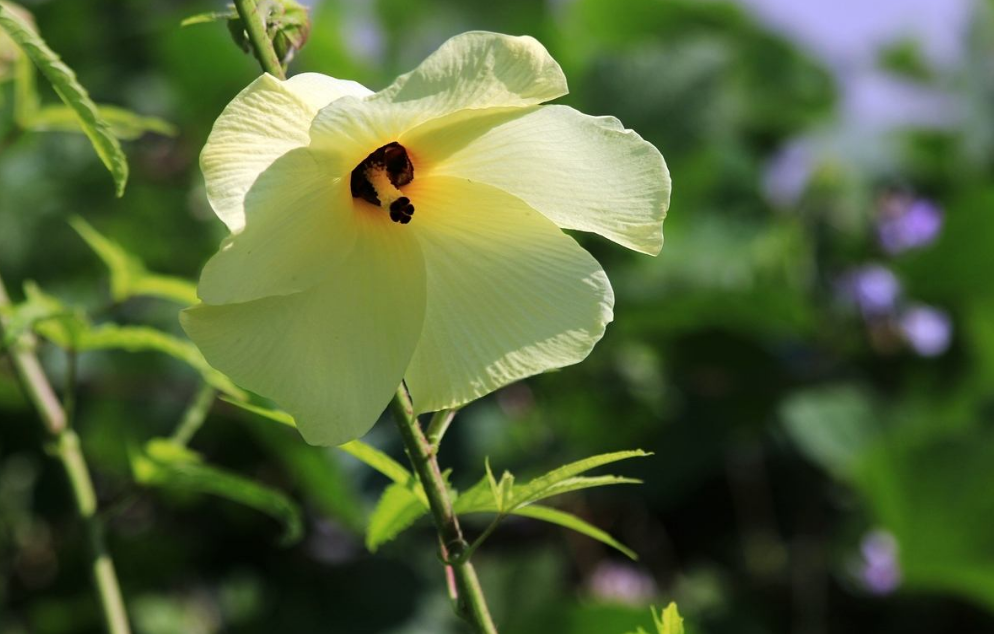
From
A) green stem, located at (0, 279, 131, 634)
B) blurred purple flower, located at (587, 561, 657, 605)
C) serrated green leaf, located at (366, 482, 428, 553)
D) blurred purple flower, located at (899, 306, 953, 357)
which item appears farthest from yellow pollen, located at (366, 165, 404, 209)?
blurred purple flower, located at (899, 306, 953, 357)

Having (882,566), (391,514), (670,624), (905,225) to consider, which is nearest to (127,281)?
(391,514)

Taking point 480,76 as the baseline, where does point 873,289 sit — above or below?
below

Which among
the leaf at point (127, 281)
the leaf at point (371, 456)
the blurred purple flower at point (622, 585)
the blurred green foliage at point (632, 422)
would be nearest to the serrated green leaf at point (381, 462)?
the leaf at point (371, 456)

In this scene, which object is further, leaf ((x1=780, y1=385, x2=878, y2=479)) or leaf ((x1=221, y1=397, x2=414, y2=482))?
leaf ((x1=780, y1=385, x2=878, y2=479))

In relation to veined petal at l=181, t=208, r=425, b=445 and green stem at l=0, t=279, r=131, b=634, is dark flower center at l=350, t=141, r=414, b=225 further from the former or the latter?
green stem at l=0, t=279, r=131, b=634

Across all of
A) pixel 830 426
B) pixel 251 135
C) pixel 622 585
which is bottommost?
pixel 622 585

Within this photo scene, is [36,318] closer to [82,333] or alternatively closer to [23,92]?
[82,333]
